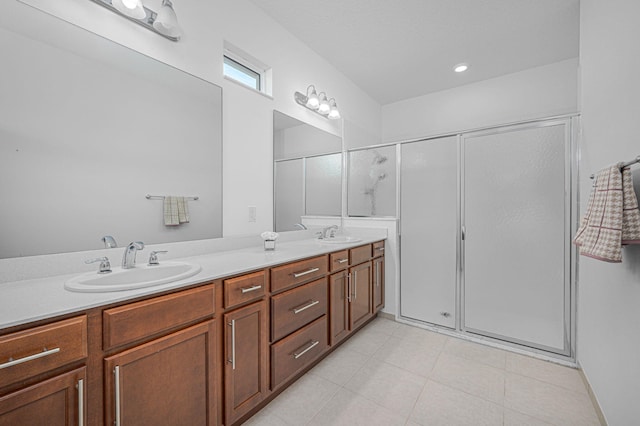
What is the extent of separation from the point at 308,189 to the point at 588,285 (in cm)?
219

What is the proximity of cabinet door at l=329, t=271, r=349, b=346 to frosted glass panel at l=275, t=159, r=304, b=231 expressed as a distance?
0.68 m

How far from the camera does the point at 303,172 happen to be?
8.77 ft

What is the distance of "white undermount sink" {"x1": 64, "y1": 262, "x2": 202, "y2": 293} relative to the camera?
3.22 feet

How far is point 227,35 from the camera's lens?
192 cm

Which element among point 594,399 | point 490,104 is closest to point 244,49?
point 490,104

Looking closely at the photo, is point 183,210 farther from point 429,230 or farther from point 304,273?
point 429,230

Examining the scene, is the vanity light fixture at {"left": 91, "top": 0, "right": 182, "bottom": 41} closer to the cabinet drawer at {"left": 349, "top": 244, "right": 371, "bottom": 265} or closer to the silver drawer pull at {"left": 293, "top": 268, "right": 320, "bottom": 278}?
the silver drawer pull at {"left": 293, "top": 268, "right": 320, "bottom": 278}

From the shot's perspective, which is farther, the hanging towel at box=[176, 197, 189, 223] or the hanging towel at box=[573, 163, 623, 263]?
the hanging towel at box=[176, 197, 189, 223]

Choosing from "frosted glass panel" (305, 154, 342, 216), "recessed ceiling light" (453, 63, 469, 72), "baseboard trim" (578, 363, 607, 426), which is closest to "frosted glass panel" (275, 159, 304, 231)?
"frosted glass panel" (305, 154, 342, 216)

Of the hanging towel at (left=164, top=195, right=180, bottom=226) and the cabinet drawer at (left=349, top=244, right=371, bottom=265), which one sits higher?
the hanging towel at (left=164, top=195, right=180, bottom=226)

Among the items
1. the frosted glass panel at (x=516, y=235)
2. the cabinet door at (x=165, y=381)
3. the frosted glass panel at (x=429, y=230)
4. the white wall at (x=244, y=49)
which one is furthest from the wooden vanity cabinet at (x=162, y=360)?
the frosted glass panel at (x=516, y=235)

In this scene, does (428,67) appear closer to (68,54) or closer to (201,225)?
(201,225)

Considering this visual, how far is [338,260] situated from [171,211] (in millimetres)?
1169

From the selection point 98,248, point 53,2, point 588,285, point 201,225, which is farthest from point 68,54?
point 588,285
